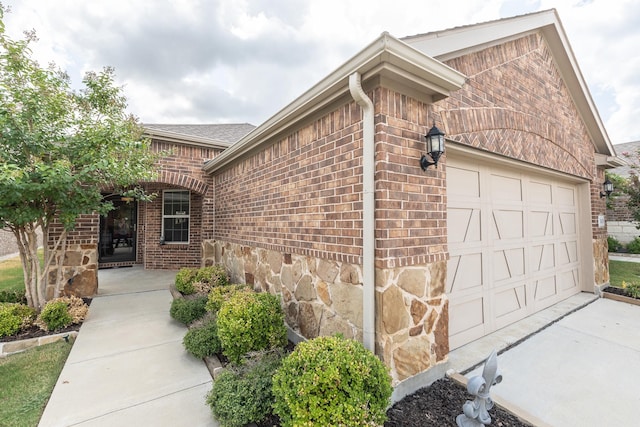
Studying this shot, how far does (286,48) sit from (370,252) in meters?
9.94

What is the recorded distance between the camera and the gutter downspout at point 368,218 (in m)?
2.40

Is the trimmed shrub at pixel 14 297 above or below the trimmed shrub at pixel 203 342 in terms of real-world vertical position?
above

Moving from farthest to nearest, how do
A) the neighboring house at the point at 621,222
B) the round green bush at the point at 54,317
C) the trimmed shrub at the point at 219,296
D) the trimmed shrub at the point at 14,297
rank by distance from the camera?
the neighboring house at the point at 621,222 < the trimmed shrub at the point at 14,297 < the trimmed shrub at the point at 219,296 < the round green bush at the point at 54,317

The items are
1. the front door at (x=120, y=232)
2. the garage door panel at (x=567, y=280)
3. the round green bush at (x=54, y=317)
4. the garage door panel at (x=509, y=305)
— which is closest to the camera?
the garage door panel at (x=509, y=305)

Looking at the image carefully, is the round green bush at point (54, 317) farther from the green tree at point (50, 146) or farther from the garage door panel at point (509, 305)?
the garage door panel at point (509, 305)

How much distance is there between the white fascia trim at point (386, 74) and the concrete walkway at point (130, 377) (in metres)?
3.19

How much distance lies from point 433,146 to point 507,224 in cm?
252

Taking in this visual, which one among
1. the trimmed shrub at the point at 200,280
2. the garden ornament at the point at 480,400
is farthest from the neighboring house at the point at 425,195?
the garden ornament at the point at 480,400

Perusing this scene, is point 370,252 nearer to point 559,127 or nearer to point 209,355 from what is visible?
point 209,355

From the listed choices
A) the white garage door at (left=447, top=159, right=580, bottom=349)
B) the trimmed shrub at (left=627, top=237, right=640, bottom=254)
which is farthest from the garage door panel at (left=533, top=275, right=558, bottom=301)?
the trimmed shrub at (left=627, top=237, right=640, bottom=254)

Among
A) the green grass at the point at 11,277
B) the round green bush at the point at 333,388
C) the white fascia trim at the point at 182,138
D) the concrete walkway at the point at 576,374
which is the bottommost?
the concrete walkway at the point at 576,374

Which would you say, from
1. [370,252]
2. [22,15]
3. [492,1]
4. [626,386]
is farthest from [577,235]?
[22,15]

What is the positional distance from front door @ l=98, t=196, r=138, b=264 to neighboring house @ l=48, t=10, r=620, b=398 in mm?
4653

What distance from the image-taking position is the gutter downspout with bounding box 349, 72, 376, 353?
7.86ft
